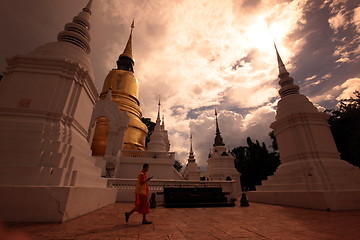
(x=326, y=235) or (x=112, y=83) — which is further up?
(x=112, y=83)

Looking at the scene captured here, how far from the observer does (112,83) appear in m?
21.0

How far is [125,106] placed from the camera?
61.7 ft

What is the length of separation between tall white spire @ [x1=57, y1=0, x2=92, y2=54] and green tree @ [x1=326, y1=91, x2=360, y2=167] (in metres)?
20.4

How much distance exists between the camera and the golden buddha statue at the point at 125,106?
16111 mm

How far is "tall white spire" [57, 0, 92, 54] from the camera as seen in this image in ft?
24.7

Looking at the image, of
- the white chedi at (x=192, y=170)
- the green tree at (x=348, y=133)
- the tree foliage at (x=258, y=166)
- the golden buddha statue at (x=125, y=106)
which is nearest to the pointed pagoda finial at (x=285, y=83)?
the green tree at (x=348, y=133)

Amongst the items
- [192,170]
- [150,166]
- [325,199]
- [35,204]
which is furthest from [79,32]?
[192,170]

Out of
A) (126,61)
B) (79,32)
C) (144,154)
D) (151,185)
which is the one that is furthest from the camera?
(126,61)

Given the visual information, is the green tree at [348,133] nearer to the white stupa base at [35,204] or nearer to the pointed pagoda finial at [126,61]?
the white stupa base at [35,204]

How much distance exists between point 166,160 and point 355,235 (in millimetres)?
12325

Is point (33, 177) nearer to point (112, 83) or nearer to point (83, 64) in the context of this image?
point (83, 64)

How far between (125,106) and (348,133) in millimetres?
21401

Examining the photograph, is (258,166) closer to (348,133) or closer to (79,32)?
(348,133)

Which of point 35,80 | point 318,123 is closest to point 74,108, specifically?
point 35,80
